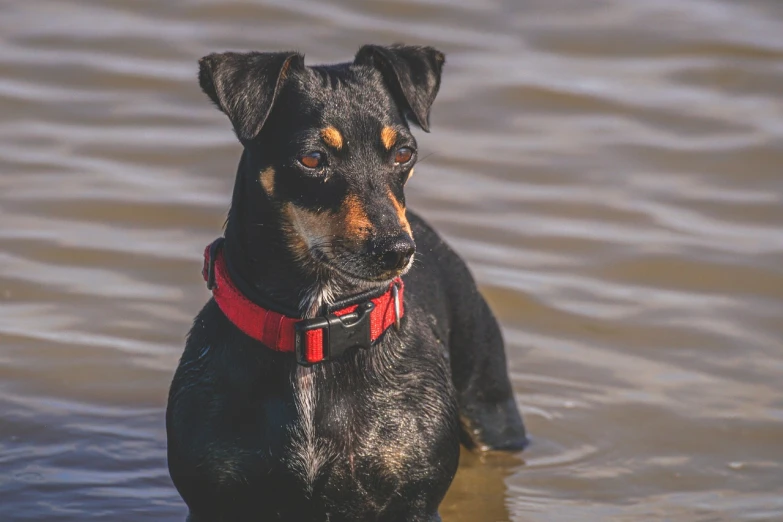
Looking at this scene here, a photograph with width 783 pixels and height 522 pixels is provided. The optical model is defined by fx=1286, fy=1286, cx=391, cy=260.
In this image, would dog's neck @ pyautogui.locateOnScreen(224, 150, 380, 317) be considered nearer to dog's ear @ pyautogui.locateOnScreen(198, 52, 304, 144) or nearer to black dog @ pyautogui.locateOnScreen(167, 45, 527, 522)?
black dog @ pyautogui.locateOnScreen(167, 45, 527, 522)

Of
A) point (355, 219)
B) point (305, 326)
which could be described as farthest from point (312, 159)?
point (305, 326)

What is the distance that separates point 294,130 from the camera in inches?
174

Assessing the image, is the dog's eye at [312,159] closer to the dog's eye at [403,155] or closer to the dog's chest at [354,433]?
the dog's eye at [403,155]

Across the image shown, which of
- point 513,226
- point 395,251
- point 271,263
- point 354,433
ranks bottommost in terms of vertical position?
point 354,433

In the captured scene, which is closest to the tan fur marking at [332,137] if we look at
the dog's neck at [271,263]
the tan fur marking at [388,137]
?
the tan fur marking at [388,137]

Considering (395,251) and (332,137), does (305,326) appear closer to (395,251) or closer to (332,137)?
(395,251)

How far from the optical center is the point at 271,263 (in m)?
4.42

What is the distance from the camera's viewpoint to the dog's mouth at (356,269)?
13.9 feet

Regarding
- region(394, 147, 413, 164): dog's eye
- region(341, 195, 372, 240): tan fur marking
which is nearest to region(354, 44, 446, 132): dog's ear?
region(394, 147, 413, 164): dog's eye

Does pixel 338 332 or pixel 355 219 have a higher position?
pixel 355 219

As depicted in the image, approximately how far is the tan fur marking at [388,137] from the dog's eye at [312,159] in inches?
9.2

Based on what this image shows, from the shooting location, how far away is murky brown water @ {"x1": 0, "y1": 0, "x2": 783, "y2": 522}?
6.11 metres

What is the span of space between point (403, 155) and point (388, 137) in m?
0.11

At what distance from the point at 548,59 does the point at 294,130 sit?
22.2 feet
